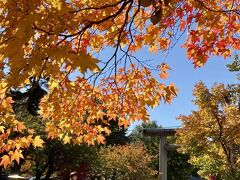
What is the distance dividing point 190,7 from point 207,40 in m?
0.54

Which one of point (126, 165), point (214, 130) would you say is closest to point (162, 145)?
point (126, 165)

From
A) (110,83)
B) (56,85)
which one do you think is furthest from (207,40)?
(56,85)

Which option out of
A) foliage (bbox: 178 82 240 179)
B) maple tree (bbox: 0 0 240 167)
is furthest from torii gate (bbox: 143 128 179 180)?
maple tree (bbox: 0 0 240 167)

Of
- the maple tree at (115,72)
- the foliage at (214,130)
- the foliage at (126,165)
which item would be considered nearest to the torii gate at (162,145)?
the foliage at (126,165)

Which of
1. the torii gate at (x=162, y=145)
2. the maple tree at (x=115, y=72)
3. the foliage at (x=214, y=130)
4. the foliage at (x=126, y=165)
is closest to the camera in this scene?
the maple tree at (x=115, y=72)

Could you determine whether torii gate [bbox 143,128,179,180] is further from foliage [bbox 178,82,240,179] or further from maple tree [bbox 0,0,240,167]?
maple tree [bbox 0,0,240,167]

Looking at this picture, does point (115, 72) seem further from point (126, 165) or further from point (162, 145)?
point (126, 165)

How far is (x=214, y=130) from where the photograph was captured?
13664 mm

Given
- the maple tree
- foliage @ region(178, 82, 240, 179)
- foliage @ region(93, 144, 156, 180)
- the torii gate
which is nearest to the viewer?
the maple tree

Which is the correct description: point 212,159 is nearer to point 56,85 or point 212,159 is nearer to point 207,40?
point 207,40

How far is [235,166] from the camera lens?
12953 mm

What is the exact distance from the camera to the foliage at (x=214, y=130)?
1340cm

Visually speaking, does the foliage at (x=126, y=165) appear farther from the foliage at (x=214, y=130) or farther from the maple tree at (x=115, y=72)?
the maple tree at (x=115, y=72)

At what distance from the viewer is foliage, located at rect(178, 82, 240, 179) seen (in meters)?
13.4
